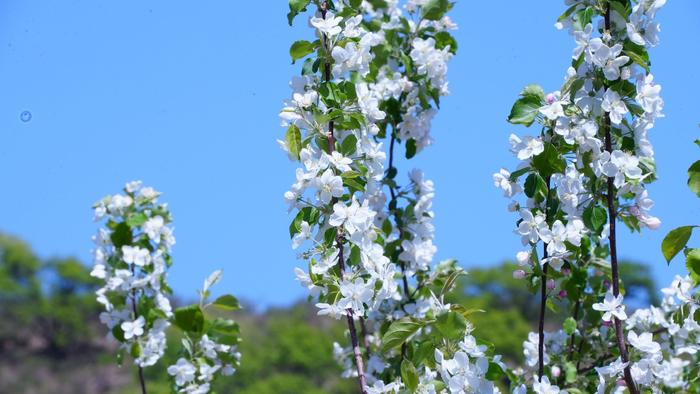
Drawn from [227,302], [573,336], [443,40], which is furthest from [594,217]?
[227,302]

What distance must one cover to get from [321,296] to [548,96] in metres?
0.66

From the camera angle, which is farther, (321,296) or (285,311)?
(285,311)

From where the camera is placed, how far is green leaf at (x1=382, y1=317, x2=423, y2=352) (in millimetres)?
1836

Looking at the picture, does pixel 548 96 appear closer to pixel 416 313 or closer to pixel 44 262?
pixel 416 313

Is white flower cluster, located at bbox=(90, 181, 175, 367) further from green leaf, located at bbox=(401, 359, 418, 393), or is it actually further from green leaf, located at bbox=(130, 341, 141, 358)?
green leaf, located at bbox=(401, 359, 418, 393)

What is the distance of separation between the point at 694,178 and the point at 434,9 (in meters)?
1.16

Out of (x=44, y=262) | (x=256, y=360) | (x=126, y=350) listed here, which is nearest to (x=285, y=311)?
(x=256, y=360)

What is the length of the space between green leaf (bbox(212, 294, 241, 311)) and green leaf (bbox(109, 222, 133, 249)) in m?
0.42

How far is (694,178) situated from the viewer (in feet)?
5.99

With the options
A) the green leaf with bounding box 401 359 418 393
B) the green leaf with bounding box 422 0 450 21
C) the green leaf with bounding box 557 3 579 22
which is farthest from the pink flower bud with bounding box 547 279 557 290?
the green leaf with bounding box 422 0 450 21

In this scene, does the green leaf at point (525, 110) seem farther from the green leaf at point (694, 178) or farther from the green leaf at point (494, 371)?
the green leaf at point (494, 371)

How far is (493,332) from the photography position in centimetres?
3731

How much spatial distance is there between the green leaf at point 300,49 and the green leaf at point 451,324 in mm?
724

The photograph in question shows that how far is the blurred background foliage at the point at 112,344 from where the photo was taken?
3681 centimetres
